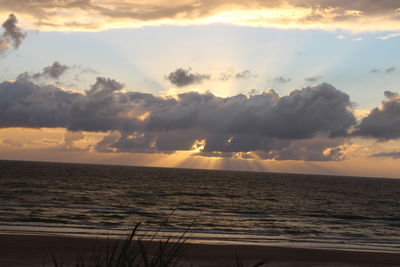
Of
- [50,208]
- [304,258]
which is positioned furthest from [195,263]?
[50,208]

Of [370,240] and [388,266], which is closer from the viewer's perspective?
[388,266]

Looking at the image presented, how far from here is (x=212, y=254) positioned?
1970 cm

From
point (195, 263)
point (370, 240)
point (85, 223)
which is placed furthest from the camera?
point (85, 223)

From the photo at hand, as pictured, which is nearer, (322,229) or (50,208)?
(322,229)

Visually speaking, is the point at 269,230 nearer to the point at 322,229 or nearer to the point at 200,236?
the point at 322,229

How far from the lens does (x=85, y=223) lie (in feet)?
100

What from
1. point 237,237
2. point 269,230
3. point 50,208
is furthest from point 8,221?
point 269,230

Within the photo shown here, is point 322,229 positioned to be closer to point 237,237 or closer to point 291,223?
point 291,223

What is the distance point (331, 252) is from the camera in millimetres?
21625

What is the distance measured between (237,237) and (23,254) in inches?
528

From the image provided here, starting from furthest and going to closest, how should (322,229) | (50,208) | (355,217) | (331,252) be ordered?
(355,217)
(50,208)
(322,229)
(331,252)

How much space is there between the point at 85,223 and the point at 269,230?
1368 cm

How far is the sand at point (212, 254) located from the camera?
17.9 m

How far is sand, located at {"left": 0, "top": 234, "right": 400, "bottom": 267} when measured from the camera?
17869 mm
